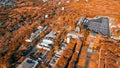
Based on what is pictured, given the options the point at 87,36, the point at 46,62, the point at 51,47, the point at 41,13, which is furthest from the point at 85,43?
the point at 41,13

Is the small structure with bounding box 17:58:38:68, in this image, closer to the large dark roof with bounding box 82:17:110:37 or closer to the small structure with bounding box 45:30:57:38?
the small structure with bounding box 45:30:57:38

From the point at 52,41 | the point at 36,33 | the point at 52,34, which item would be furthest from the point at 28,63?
the point at 52,34

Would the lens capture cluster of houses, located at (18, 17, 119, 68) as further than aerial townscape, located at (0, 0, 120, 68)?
No

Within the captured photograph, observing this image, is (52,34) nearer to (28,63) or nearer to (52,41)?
(52,41)

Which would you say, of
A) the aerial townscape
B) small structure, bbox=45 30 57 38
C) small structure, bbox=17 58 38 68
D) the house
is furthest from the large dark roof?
small structure, bbox=17 58 38 68

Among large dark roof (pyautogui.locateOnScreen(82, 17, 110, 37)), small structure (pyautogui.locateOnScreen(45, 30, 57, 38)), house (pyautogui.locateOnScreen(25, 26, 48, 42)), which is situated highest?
house (pyautogui.locateOnScreen(25, 26, 48, 42))

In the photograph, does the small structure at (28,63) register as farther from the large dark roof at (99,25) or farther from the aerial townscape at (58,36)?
the large dark roof at (99,25)

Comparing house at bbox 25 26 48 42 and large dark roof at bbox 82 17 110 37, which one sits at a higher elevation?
house at bbox 25 26 48 42

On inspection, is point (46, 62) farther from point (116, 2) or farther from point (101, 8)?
point (116, 2)
